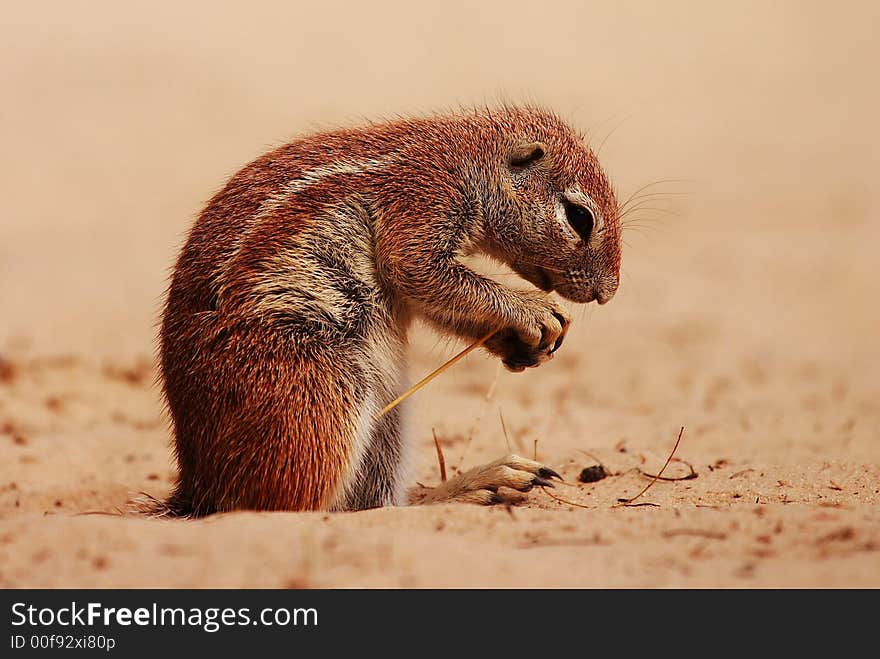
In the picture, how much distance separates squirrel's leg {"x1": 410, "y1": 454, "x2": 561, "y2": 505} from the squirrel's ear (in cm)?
139

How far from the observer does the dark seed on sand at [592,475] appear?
18.4ft

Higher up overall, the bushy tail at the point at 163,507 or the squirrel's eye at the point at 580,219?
the squirrel's eye at the point at 580,219

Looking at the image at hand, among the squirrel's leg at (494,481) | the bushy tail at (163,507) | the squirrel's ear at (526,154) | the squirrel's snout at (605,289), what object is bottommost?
the bushy tail at (163,507)

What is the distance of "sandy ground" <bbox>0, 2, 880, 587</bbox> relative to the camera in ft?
11.8

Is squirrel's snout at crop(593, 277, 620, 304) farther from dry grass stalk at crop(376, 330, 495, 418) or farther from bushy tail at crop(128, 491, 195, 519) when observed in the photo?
bushy tail at crop(128, 491, 195, 519)

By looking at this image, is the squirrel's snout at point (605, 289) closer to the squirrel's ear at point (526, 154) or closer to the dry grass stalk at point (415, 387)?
the dry grass stalk at point (415, 387)

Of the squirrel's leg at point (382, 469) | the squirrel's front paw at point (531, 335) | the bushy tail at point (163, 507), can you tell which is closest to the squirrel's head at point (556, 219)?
the squirrel's front paw at point (531, 335)

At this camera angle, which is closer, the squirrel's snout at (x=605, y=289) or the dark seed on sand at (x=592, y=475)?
the squirrel's snout at (x=605, y=289)

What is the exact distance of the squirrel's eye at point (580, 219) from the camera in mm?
5059

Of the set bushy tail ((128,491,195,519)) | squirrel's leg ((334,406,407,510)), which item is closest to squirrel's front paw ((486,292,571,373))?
squirrel's leg ((334,406,407,510))

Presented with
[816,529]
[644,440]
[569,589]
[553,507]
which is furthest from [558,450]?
[569,589]

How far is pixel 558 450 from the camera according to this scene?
6605mm
